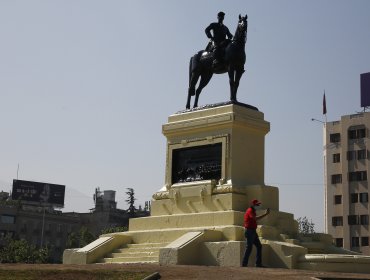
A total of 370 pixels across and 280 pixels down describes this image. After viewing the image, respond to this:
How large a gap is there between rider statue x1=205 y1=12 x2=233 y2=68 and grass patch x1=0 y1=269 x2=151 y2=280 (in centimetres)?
1185

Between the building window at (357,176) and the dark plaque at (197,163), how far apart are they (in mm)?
48935

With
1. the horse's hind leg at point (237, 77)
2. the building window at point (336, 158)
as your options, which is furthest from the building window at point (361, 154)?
the horse's hind leg at point (237, 77)

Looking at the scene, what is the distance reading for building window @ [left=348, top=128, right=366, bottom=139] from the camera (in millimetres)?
70231

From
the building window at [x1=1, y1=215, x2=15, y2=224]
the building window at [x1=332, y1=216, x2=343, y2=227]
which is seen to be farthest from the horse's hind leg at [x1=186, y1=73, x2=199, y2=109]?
the building window at [x1=1, y1=215, x2=15, y2=224]

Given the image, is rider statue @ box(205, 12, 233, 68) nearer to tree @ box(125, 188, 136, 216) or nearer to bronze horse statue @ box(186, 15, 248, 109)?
bronze horse statue @ box(186, 15, 248, 109)

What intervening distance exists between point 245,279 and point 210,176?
31.4 ft

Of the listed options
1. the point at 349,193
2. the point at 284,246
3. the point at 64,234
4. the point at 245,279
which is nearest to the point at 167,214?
the point at 284,246

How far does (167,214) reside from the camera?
23.6 meters

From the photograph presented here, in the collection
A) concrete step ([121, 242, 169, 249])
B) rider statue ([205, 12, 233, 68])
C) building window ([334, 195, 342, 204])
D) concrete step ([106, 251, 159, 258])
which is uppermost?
rider statue ([205, 12, 233, 68])

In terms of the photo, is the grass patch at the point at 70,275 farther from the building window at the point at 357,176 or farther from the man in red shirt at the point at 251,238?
the building window at the point at 357,176

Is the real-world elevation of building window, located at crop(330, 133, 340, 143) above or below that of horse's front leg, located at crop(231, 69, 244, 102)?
above

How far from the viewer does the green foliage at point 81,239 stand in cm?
7856

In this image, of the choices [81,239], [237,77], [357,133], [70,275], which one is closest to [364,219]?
[357,133]

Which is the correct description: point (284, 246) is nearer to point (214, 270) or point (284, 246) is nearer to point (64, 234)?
point (214, 270)
